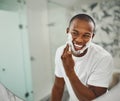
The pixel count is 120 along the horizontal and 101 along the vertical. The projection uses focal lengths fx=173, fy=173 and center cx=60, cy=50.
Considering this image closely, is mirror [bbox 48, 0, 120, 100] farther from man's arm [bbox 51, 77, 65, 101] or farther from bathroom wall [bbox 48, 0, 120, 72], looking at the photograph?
man's arm [bbox 51, 77, 65, 101]

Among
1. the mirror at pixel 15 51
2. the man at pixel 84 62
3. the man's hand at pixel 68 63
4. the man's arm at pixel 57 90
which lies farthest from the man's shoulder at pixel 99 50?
the mirror at pixel 15 51

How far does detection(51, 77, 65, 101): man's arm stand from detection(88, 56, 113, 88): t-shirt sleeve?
17 centimetres

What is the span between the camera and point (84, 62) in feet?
2.80

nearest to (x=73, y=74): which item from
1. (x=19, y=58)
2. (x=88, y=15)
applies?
(x=88, y=15)

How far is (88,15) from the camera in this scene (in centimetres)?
85

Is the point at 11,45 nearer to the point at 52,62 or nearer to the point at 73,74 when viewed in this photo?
the point at 52,62

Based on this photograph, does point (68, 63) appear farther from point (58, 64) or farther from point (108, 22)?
point (108, 22)

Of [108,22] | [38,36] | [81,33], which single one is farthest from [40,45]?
[108,22]

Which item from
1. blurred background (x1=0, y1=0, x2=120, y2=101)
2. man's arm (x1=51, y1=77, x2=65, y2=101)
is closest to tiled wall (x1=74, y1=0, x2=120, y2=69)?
blurred background (x1=0, y1=0, x2=120, y2=101)

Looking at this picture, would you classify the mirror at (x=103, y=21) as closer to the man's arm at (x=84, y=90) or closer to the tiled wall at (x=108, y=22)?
the tiled wall at (x=108, y=22)

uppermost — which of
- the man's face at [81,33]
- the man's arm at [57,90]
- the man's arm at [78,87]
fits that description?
the man's face at [81,33]

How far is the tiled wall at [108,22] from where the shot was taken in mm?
885

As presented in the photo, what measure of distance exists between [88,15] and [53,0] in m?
0.23

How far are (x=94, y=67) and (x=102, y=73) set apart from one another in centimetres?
5
